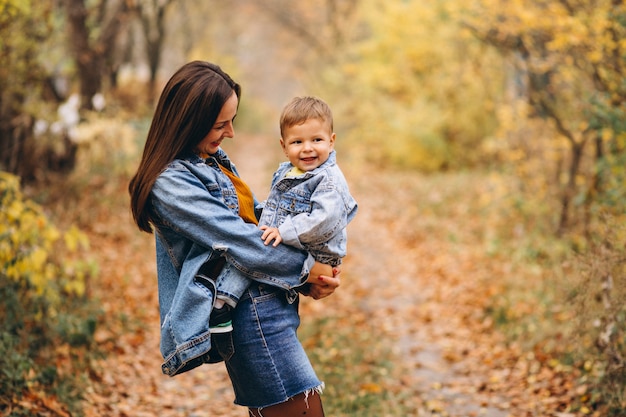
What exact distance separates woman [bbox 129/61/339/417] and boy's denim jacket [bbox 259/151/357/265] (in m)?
0.07

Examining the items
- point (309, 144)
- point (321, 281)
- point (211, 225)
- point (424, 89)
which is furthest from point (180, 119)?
point (424, 89)

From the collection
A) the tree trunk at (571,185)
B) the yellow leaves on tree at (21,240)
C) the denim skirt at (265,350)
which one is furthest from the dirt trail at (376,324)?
the denim skirt at (265,350)

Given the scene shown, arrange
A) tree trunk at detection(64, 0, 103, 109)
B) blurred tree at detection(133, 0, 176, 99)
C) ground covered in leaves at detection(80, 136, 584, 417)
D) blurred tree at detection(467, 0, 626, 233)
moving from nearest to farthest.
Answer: ground covered in leaves at detection(80, 136, 584, 417) → blurred tree at detection(467, 0, 626, 233) → tree trunk at detection(64, 0, 103, 109) → blurred tree at detection(133, 0, 176, 99)

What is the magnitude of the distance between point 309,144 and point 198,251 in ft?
2.13

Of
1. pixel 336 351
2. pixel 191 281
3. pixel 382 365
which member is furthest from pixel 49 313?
pixel 191 281

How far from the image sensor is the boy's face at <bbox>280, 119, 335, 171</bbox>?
2.73 metres

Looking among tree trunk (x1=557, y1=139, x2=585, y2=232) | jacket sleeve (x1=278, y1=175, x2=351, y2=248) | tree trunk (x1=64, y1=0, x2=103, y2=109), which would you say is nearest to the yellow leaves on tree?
jacket sleeve (x1=278, y1=175, x2=351, y2=248)

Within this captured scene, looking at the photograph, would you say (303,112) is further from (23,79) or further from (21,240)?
(23,79)

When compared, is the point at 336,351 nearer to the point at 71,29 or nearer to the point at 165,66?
the point at 71,29

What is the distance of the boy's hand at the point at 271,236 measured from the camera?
2529mm

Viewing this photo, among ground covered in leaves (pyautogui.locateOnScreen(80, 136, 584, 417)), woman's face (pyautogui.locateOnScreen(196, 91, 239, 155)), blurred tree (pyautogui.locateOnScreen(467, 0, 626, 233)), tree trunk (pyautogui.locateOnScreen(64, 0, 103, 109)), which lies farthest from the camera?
tree trunk (pyautogui.locateOnScreen(64, 0, 103, 109))

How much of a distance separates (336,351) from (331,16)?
19.6 meters

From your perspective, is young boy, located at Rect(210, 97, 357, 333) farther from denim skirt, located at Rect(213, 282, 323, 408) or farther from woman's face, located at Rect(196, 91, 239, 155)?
woman's face, located at Rect(196, 91, 239, 155)

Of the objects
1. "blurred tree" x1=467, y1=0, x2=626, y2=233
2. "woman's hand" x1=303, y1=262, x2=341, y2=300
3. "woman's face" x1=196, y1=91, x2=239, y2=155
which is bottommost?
"woman's hand" x1=303, y1=262, x2=341, y2=300
